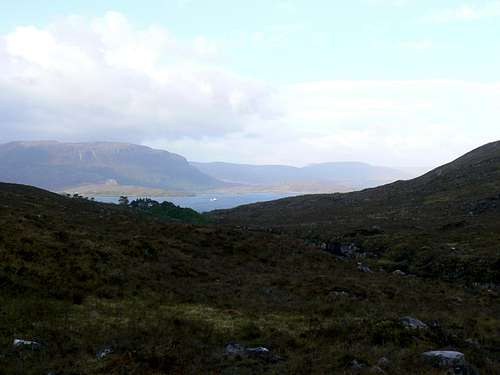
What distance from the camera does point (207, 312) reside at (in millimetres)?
22203

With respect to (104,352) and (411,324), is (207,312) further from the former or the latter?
(411,324)

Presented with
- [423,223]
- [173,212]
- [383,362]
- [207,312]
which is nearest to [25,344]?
[207,312]

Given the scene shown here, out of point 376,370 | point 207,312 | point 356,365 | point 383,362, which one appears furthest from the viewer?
point 207,312

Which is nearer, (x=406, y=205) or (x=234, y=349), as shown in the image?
(x=234, y=349)

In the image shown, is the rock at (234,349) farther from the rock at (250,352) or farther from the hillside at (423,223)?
the hillside at (423,223)

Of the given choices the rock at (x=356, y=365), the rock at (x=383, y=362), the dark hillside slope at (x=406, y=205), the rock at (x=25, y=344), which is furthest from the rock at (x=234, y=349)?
the dark hillside slope at (x=406, y=205)

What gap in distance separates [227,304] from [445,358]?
509 inches

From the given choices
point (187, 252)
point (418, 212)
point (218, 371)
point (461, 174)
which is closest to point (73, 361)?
point (218, 371)

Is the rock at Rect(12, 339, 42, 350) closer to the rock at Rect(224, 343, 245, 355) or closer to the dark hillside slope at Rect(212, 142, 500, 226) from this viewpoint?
the rock at Rect(224, 343, 245, 355)

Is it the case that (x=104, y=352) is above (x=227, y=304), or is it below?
above

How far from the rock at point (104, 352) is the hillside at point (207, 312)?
0.03 meters

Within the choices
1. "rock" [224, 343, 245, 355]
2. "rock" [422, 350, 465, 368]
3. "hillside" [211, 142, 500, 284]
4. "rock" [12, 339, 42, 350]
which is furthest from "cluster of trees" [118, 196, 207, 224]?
"rock" [422, 350, 465, 368]

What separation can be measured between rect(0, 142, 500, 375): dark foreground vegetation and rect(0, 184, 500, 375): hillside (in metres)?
0.09

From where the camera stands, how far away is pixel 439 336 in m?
17.1
